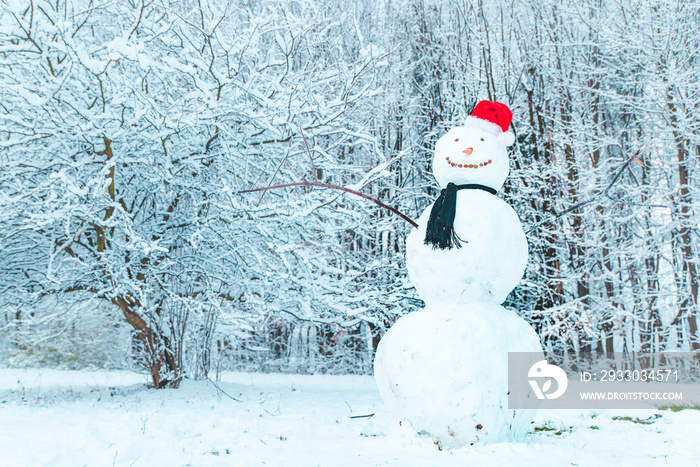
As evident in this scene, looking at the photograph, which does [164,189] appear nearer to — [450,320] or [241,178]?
[241,178]

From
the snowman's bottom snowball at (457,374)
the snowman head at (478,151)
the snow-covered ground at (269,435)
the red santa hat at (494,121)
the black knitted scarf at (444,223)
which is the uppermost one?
the red santa hat at (494,121)

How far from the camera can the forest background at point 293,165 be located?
4824mm

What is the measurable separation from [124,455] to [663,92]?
8.25 m

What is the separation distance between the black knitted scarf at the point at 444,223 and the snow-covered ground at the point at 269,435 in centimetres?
127

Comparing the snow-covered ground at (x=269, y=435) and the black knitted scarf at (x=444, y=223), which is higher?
the black knitted scarf at (x=444, y=223)

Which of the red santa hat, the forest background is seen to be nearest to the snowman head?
the red santa hat

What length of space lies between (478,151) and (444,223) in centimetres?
61

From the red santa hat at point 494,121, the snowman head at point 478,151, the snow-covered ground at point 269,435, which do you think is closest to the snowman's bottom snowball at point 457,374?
the snow-covered ground at point 269,435

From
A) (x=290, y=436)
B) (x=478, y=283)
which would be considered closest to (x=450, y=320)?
(x=478, y=283)

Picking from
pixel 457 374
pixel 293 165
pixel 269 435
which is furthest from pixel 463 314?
pixel 293 165

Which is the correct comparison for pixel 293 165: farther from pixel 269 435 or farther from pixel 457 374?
pixel 457 374

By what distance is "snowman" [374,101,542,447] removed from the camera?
10.5 ft

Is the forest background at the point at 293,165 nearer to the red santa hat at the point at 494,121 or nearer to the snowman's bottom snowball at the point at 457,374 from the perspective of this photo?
the red santa hat at the point at 494,121

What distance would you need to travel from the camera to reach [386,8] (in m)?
10.3
